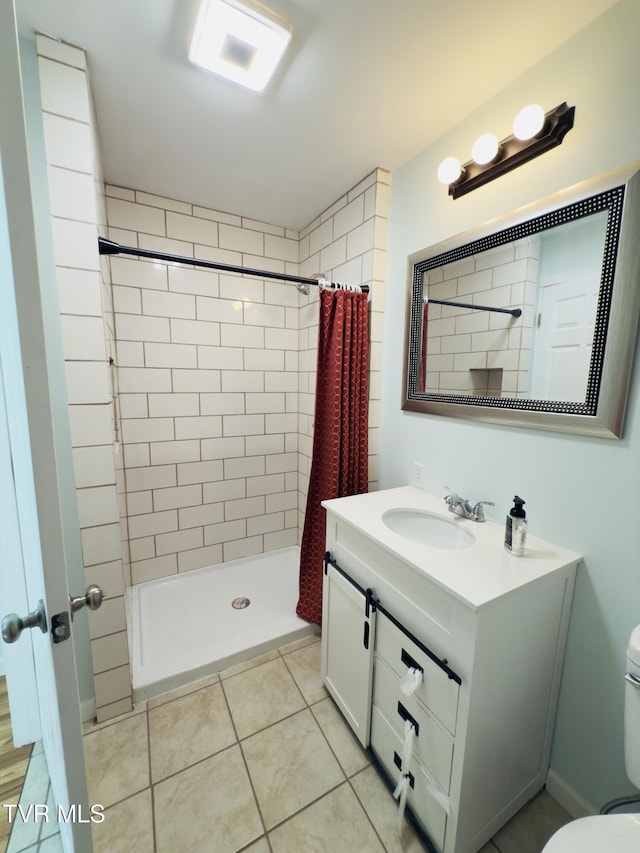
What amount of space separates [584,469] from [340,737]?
4.34 feet

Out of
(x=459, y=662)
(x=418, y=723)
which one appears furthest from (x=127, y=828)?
(x=459, y=662)

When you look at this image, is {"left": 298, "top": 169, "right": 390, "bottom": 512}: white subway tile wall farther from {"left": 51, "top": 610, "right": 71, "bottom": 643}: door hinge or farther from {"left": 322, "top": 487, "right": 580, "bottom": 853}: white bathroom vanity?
{"left": 51, "top": 610, "right": 71, "bottom": 643}: door hinge

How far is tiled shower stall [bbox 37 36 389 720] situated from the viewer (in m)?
1.22

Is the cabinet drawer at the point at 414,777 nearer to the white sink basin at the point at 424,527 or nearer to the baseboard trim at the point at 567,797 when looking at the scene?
the baseboard trim at the point at 567,797

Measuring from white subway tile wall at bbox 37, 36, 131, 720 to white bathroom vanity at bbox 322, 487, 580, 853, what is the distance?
91cm

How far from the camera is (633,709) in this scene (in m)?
0.80

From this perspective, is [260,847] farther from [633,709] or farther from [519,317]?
[519,317]

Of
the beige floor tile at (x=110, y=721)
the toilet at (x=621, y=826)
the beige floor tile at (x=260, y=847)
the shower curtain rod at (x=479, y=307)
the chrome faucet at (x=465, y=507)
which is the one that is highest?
the shower curtain rod at (x=479, y=307)

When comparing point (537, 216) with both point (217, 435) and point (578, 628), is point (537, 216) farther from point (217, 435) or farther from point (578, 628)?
point (217, 435)

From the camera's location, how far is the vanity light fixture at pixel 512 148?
994 mm

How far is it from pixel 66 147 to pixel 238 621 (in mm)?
2190

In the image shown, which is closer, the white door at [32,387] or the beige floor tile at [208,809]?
the white door at [32,387]

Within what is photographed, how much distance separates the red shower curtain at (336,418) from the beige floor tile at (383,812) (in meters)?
0.70

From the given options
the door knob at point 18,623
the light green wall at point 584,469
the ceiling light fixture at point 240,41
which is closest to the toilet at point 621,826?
the light green wall at point 584,469
